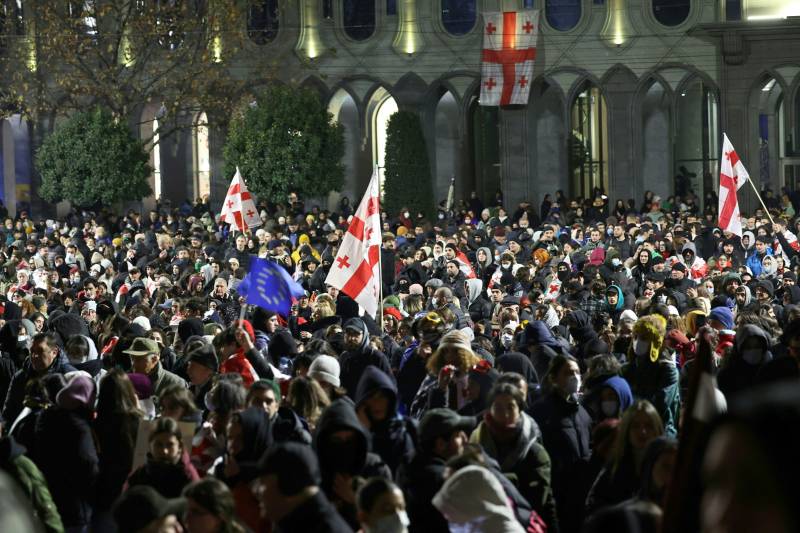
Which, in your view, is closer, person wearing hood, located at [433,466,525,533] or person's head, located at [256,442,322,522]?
person's head, located at [256,442,322,522]

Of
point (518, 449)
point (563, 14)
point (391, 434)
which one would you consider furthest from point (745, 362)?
point (563, 14)

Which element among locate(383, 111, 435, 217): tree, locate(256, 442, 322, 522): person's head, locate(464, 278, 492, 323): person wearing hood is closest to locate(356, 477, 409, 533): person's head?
locate(256, 442, 322, 522): person's head

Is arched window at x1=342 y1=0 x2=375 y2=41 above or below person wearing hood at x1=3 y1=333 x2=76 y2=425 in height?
above

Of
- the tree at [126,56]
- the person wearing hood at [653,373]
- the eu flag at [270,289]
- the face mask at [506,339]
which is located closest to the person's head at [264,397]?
the person wearing hood at [653,373]

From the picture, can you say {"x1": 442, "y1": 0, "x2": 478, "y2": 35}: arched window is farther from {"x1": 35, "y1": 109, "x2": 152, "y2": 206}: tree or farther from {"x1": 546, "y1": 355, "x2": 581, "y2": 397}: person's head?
{"x1": 546, "y1": 355, "x2": 581, "y2": 397}: person's head

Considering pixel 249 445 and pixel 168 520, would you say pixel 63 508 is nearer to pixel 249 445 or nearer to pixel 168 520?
pixel 249 445

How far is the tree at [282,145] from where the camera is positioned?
34688mm

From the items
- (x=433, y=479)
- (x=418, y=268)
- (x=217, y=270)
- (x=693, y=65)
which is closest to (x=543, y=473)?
(x=433, y=479)

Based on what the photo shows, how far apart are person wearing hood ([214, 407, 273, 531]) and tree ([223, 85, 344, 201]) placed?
94.2 feet

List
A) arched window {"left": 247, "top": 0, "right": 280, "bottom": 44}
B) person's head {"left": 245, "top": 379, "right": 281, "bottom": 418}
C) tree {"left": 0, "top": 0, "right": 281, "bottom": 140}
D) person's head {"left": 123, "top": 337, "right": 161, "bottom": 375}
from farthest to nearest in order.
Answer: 1. arched window {"left": 247, "top": 0, "right": 280, "bottom": 44}
2. tree {"left": 0, "top": 0, "right": 281, "bottom": 140}
3. person's head {"left": 123, "top": 337, "right": 161, "bottom": 375}
4. person's head {"left": 245, "top": 379, "right": 281, "bottom": 418}

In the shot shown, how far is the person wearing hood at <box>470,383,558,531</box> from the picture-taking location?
6250 millimetres

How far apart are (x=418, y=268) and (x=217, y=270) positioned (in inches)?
119

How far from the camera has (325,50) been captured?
38.6 metres

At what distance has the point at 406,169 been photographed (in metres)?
36.7
